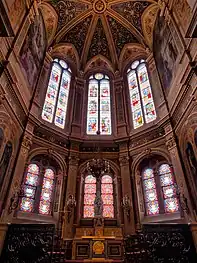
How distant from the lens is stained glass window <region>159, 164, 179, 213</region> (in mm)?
9914

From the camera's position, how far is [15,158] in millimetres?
9375

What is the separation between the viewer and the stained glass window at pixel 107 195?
10.8m

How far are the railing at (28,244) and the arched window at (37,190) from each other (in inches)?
106

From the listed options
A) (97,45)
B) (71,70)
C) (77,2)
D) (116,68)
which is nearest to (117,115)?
(116,68)

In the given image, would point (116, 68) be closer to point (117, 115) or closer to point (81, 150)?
point (117, 115)

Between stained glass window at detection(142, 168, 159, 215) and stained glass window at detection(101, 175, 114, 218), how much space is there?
183 centimetres

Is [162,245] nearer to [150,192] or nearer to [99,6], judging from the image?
[150,192]

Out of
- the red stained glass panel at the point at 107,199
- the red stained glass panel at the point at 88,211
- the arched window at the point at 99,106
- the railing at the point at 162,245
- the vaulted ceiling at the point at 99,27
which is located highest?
the vaulted ceiling at the point at 99,27

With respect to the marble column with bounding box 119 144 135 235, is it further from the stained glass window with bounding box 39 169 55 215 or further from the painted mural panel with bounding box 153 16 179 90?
the painted mural panel with bounding box 153 16 179 90

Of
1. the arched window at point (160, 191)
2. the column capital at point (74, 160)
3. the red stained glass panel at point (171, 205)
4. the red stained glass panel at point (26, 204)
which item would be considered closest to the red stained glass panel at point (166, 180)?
the arched window at point (160, 191)

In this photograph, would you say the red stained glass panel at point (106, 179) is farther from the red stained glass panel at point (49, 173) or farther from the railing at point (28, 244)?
the railing at point (28, 244)

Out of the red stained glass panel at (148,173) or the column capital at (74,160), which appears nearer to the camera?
the red stained glass panel at (148,173)

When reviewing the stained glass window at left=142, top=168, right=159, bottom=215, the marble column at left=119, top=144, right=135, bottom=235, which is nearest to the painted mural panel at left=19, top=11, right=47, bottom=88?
the marble column at left=119, top=144, right=135, bottom=235

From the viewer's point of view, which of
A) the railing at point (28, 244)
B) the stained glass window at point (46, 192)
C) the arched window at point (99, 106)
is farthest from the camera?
the arched window at point (99, 106)
